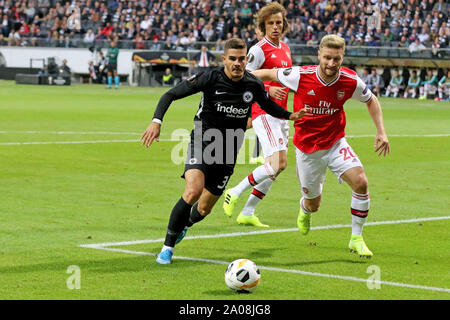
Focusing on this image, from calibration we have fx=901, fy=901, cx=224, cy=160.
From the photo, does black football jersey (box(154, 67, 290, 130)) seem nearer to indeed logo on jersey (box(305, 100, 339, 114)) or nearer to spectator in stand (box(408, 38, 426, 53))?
indeed logo on jersey (box(305, 100, 339, 114))

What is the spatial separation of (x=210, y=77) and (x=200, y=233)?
2.17m

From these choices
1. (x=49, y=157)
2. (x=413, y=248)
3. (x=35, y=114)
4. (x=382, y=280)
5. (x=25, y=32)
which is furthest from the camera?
(x=25, y=32)

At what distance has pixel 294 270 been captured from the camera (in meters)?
8.27

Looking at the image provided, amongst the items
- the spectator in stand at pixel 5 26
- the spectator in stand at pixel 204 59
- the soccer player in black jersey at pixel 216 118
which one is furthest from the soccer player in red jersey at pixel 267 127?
the spectator in stand at pixel 5 26

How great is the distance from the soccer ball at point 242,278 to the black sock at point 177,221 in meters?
1.26

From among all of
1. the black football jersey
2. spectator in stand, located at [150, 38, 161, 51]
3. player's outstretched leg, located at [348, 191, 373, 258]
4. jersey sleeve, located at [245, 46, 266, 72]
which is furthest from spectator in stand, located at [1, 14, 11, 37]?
player's outstretched leg, located at [348, 191, 373, 258]

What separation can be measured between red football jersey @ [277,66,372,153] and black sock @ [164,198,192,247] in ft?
5.81

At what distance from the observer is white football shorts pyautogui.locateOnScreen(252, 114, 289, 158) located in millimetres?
11492

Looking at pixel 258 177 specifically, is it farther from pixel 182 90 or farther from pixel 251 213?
pixel 182 90

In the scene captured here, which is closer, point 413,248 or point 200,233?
point 413,248

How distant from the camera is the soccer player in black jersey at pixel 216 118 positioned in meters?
8.72
